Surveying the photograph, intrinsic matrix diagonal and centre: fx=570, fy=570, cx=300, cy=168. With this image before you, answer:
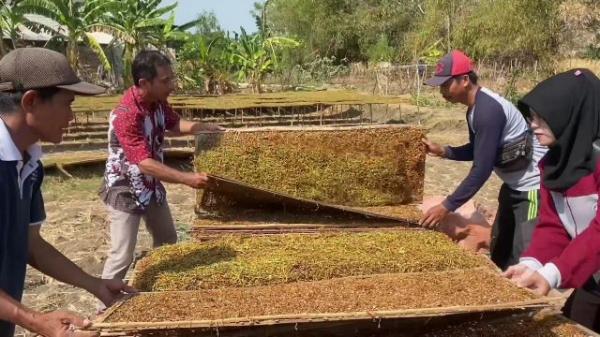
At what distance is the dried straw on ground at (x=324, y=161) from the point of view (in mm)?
4098

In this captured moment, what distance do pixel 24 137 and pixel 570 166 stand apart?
86.1 inches

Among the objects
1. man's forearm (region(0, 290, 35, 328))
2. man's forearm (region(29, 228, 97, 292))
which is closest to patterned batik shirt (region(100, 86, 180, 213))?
man's forearm (region(29, 228, 97, 292))

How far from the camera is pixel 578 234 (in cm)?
265

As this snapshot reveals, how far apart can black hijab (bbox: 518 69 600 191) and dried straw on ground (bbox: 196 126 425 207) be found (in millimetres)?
1848

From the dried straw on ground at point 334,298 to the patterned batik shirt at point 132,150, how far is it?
133 centimetres

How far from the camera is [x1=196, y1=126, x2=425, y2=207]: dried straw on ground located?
410 centimetres

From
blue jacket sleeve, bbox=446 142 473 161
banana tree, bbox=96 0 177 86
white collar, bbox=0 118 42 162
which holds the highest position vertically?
banana tree, bbox=96 0 177 86

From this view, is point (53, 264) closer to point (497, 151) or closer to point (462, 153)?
point (497, 151)

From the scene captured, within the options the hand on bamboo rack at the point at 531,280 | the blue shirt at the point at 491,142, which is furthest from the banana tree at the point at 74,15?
the hand on bamboo rack at the point at 531,280

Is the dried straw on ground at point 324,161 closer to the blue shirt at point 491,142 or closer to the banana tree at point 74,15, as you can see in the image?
the blue shirt at point 491,142

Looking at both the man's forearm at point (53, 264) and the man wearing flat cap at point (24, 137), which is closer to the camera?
the man wearing flat cap at point (24, 137)

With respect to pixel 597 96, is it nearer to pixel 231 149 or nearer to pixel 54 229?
pixel 231 149

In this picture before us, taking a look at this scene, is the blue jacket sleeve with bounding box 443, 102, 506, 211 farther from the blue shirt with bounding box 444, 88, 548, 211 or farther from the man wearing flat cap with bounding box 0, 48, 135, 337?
the man wearing flat cap with bounding box 0, 48, 135, 337

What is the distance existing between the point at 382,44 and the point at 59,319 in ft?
103
